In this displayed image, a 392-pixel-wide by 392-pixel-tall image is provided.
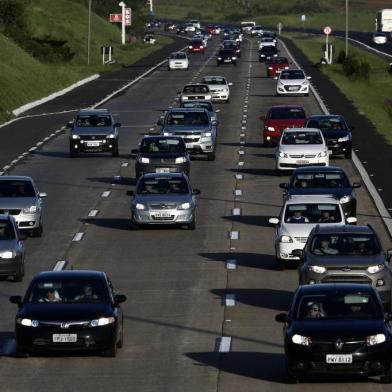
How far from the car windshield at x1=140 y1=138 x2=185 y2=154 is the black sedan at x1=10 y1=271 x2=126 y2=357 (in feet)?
85.9

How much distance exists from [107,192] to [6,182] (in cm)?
924

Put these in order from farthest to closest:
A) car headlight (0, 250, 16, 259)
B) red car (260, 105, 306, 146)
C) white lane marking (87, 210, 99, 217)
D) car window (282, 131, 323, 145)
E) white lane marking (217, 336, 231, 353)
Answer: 1. red car (260, 105, 306, 146)
2. car window (282, 131, 323, 145)
3. white lane marking (87, 210, 99, 217)
4. car headlight (0, 250, 16, 259)
5. white lane marking (217, 336, 231, 353)

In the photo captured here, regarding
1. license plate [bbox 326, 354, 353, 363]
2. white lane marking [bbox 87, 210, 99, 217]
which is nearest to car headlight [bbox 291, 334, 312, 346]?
license plate [bbox 326, 354, 353, 363]

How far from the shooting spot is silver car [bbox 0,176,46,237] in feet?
122

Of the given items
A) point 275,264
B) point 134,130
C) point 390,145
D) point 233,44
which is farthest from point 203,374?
point 233,44

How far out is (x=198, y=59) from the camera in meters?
136

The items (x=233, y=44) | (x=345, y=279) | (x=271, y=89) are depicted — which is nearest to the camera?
(x=345, y=279)

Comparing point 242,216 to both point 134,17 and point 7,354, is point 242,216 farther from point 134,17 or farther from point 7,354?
point 134,17

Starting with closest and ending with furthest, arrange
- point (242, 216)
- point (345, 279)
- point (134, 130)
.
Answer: point (345, 279) → point (242, 216) → point (134, 130)

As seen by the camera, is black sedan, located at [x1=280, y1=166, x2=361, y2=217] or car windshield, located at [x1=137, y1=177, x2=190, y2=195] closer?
black sedan, located at [x1=280, y1=166, x2=361, y2=217]

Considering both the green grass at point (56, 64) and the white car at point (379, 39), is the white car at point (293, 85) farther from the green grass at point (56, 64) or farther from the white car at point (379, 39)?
the white car at point (379, 39)

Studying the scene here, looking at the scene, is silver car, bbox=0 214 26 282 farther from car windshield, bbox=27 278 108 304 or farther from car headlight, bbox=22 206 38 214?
car windshield, bbox=27 278 108 304

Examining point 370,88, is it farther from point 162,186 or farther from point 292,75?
point 162,186

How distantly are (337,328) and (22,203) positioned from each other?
59.5 ft
